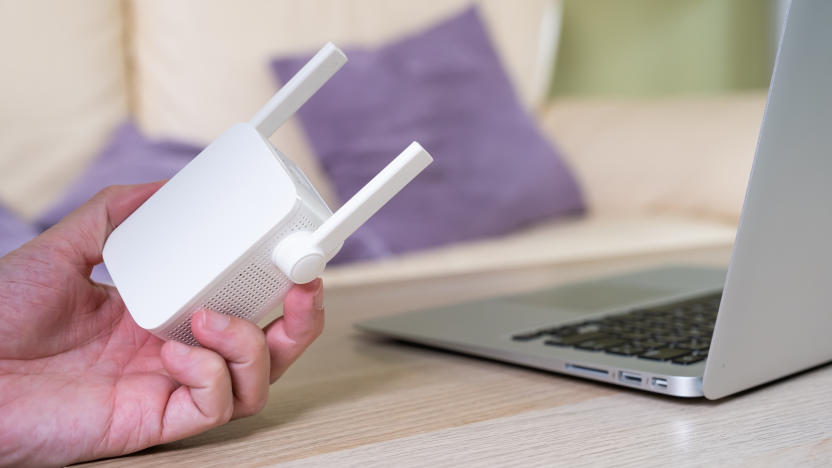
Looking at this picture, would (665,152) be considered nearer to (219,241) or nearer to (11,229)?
(11,229)

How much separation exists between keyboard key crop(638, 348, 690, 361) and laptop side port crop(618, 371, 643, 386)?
0.09 ft

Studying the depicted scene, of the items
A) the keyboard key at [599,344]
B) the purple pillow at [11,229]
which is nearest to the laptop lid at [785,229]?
the keyboard key at [599,344]

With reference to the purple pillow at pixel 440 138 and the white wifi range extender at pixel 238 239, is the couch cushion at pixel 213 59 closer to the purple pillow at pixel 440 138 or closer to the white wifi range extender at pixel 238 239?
the purple pillow at pixel 440 138

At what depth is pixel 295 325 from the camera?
1.50 ft

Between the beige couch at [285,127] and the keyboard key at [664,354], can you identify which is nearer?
the keyboard key at [664,354]

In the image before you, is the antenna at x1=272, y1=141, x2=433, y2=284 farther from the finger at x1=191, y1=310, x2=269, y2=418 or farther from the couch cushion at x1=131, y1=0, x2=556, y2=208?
the couch cushion at x1=131, y1=0, x2=556, y2=208

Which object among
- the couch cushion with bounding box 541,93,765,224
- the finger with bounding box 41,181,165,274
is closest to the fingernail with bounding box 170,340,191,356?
the finger with bounding box 41,181,165,274

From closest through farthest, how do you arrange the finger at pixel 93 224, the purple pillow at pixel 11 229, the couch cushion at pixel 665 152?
the finger at pixel 93 224, the purple pillow at pixel 11 229, the couch cushion at pixel 665 152

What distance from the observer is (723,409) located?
0.47 metres

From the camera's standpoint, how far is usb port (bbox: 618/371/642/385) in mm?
491

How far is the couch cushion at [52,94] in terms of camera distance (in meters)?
1.33

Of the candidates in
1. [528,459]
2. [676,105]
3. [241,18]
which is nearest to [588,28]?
[676,105]

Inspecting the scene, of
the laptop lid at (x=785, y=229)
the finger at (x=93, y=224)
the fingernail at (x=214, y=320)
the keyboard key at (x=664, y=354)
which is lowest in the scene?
the keyboard key at (x=664, y=354)

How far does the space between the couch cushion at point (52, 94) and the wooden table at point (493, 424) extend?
95 centimetres
